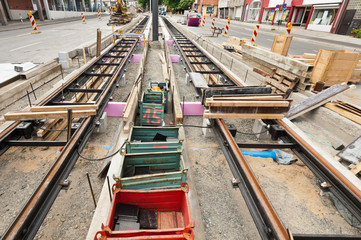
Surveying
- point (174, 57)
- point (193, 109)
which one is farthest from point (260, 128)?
point (174, 57)

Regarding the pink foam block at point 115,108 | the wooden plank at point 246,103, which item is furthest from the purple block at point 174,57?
the wooden plank at point 246,103

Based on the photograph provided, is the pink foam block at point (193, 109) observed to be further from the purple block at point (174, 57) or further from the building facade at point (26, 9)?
the building facade at point (26, 9)

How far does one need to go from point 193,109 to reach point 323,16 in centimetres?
3287

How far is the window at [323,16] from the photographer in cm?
2563

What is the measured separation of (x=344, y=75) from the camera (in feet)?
23.0

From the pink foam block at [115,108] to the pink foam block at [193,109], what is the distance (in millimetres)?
1733

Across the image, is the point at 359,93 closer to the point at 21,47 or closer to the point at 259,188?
the point at 259,188

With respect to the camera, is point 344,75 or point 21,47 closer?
point 344,75

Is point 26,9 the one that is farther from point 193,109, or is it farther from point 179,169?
point 179,169

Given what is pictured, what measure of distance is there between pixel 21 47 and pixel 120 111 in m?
11.7

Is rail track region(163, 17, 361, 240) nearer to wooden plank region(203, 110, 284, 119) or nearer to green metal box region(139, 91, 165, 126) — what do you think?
wooden plank region(203, 110, 284, 119)

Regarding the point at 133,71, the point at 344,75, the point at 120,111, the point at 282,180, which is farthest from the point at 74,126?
the point at 344,75

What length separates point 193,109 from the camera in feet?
18.3

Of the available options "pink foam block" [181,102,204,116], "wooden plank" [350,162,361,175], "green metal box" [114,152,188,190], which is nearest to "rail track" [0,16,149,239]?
"green metal box" [114,152,188,190]
